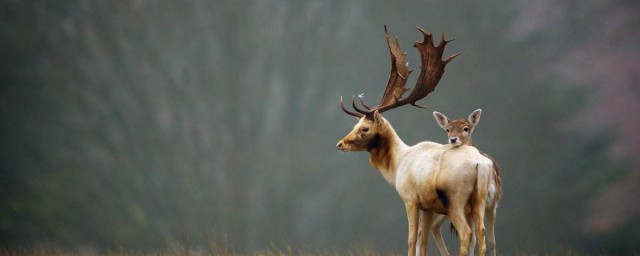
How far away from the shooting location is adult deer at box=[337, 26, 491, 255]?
5945mm

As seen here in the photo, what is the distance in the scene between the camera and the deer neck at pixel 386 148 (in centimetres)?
691

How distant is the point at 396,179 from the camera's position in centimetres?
666

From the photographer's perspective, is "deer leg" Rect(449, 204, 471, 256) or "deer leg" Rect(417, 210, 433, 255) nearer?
"deer leg" Rect(449, 204, 471, 256)

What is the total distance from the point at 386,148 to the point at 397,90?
61 centimetres

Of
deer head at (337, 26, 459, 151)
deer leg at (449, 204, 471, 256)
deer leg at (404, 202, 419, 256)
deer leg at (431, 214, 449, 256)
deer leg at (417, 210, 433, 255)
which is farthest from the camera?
deer leg at (431, 214, 449, 256)

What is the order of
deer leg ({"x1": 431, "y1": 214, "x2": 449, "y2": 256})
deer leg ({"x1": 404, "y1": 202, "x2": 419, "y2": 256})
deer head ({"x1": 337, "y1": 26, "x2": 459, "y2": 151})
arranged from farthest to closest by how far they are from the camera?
1. deer leg ({"x1": 431, "y1": 214, "x2": 449, "y2": 256})
2. deer head ({"x1": 337, "y1": 26, "x2": 459, "y2": 151})
3. deer leg ({"x1": 404, "y1": 202, "x2": 419, "y2": 256})

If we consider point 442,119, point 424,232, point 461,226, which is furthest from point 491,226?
point 442,119

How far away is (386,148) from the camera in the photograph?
6961 millimetres

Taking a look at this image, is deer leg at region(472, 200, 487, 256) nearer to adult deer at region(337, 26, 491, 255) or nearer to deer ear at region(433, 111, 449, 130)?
adult deer at region(337, 26, 491, 255)

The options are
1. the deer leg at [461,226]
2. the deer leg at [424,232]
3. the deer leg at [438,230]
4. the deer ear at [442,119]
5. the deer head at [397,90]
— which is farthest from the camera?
the deer leg at [438,230]

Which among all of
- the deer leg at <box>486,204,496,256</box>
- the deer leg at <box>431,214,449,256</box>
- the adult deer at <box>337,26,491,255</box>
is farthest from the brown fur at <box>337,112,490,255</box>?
the deer leg at <box>431,214,449,256</box>

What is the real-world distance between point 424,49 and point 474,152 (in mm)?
1364

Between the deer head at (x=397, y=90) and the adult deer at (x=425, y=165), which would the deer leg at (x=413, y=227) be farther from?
the deer head at (x=397, y=90)

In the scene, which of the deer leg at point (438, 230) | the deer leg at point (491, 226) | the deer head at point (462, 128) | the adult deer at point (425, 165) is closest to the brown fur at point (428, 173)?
the adult deer at point (425, 165)
